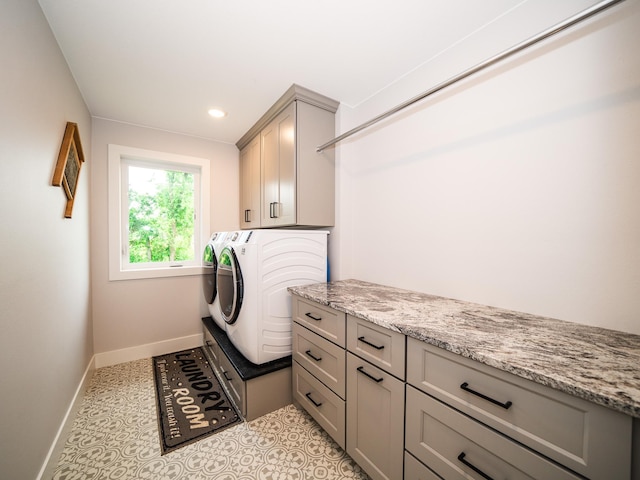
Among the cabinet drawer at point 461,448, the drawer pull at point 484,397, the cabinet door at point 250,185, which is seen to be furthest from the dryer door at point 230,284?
the drawer pull at point 484,397

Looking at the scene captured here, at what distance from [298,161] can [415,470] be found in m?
1.93

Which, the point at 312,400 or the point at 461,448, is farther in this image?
the point at 312,400

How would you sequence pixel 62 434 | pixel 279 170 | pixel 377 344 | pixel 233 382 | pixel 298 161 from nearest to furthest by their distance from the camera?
pixel 377 344
pixel 62 434
pixel 233 382
pixel 298 161
pixel 279 170

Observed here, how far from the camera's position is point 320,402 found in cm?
152

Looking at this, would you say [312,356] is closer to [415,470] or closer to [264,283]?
Answer: [264,283]

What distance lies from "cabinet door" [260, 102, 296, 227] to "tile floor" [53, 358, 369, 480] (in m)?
1.44

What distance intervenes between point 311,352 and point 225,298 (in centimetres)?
88

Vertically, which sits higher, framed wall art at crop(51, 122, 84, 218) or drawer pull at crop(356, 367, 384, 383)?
framed wall art at crop(51, 122, 84, 218)

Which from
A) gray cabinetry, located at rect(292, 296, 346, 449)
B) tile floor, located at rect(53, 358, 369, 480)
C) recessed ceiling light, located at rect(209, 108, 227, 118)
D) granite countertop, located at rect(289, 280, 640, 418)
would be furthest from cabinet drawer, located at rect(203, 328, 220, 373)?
recessed ceiling light, located at rect(209, 108, 227, 118)

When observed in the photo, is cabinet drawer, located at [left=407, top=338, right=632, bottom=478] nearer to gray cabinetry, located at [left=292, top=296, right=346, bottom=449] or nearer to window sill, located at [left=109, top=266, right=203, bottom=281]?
gray cabinetry, located at [left=292, top=296, right=346, bottom=449]

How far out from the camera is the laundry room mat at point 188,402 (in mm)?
1599

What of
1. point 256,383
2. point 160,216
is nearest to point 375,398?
point 256,383

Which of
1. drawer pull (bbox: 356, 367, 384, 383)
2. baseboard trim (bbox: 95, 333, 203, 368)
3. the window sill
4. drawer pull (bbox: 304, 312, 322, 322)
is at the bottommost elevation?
baseboard trim (bbox: 95, 333, 203, 368)

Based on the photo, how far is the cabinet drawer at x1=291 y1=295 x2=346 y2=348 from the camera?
135cm
